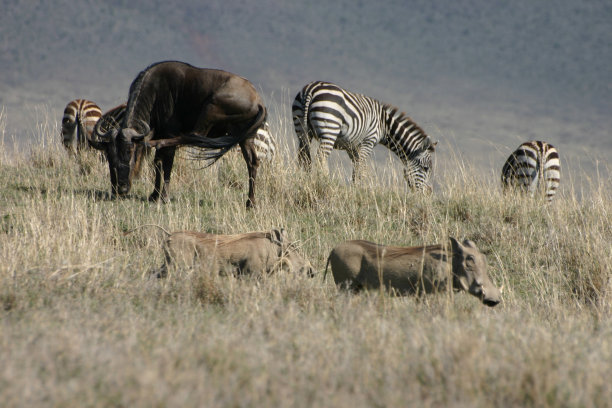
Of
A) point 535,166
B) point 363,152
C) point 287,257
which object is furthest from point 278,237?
point 535,166

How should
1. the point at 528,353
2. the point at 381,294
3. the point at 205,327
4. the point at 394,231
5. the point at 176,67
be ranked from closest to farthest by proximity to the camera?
1. the point at 528,353
2. the point at 205,327
3. the point at 381,294
4. the point at 394,231
5. the point at 176,67

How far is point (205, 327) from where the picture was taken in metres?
3.10

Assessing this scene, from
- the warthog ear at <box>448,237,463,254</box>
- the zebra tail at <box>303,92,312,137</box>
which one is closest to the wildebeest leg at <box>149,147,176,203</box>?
the zebra tail at <box>303,92,312,137</box>

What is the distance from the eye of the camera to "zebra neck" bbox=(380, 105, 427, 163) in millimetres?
14164

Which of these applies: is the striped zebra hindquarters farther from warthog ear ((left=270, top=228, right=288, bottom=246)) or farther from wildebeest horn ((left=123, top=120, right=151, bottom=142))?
warthog ear ((left=270, top=228, right=288, bottom=246))

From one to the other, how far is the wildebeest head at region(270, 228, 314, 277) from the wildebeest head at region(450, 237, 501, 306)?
127 centimetres

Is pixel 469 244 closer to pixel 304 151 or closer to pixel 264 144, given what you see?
pixel 304 151

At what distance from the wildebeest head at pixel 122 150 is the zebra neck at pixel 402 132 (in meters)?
7.40

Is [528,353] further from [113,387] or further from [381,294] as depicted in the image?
[113,387]

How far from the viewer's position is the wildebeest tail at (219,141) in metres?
8.27

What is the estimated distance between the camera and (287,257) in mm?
4789

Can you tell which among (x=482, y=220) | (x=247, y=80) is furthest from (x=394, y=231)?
(x=247, y=80)

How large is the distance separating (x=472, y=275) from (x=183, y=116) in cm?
605

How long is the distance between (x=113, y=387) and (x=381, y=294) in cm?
228
